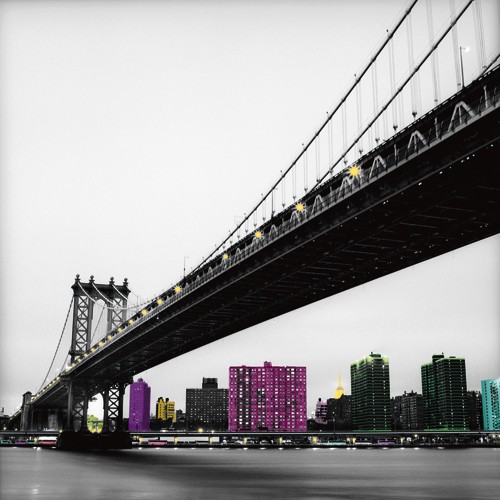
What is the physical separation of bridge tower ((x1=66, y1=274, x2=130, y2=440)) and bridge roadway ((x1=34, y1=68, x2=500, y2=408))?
123 feet

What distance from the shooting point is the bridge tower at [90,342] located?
313 ft

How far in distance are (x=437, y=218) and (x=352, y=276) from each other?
11.2 m

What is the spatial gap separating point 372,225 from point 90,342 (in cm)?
7642

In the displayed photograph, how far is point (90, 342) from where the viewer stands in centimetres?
10538

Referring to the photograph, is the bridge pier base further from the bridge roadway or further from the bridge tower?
the bridge roadway

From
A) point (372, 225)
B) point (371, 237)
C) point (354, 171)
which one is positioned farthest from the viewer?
point (371, 237)

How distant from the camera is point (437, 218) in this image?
3491cm

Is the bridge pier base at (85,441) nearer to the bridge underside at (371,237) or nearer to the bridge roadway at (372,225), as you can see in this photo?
the bridge roadway at (372,225)

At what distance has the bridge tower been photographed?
313 ft

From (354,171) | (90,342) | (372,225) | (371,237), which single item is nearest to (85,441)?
(90,342)

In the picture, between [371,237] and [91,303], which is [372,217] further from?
[91,303]

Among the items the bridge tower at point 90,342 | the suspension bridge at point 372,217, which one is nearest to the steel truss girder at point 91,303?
the bridge tower at point 90,342

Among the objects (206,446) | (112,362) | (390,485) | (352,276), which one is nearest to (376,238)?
(352,276)

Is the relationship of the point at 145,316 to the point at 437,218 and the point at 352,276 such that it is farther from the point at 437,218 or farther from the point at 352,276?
the point at 437,218
